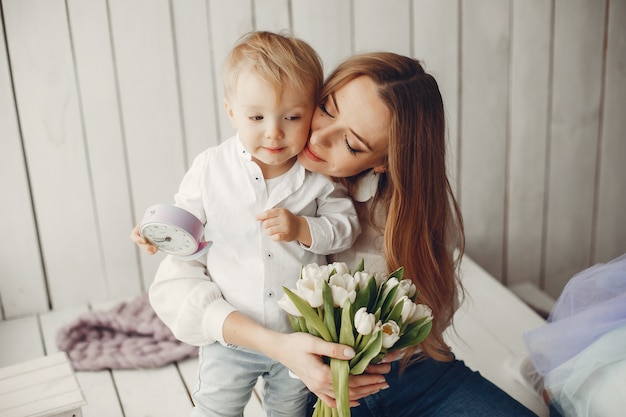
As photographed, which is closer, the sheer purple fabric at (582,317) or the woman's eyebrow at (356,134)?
the woman's eyebrow at (356,134)

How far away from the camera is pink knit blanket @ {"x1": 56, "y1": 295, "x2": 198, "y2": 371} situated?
1.94 meters

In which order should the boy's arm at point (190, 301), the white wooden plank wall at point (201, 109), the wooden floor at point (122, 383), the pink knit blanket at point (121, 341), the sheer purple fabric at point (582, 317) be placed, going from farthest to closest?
the white wooden plank wall at point (201, 109) → the pink knit blanket at point (121, 341) → the wooden floor at point (122, 383) → the sheer purple fabric at point (582, 317) → the boy's arm at point (190, 301)

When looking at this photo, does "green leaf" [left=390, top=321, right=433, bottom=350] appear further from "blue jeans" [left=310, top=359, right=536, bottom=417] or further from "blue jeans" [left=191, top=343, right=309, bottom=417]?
"blue jeans" [left=310, top=359, right=536, bottom=417]

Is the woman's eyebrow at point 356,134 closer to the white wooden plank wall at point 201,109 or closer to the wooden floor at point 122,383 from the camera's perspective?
the wooden floor at point 122,383

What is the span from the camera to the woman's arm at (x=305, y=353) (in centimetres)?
119

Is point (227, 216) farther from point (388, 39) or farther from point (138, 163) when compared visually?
A: point (388, 39)

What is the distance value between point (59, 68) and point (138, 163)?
0.37 meters

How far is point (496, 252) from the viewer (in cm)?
272

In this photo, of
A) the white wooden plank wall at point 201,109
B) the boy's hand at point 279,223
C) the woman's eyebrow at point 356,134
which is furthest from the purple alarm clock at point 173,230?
the white wooden plank wall at point 201,109

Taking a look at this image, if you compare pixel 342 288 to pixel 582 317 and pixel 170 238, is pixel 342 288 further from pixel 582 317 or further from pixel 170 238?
pixel 582 317

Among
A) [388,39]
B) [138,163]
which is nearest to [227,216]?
[138,163]

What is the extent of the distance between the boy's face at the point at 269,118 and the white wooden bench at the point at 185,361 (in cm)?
78

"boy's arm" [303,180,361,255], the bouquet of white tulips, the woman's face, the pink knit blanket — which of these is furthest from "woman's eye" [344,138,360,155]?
the pink knit blanket

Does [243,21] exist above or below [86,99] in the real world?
above
